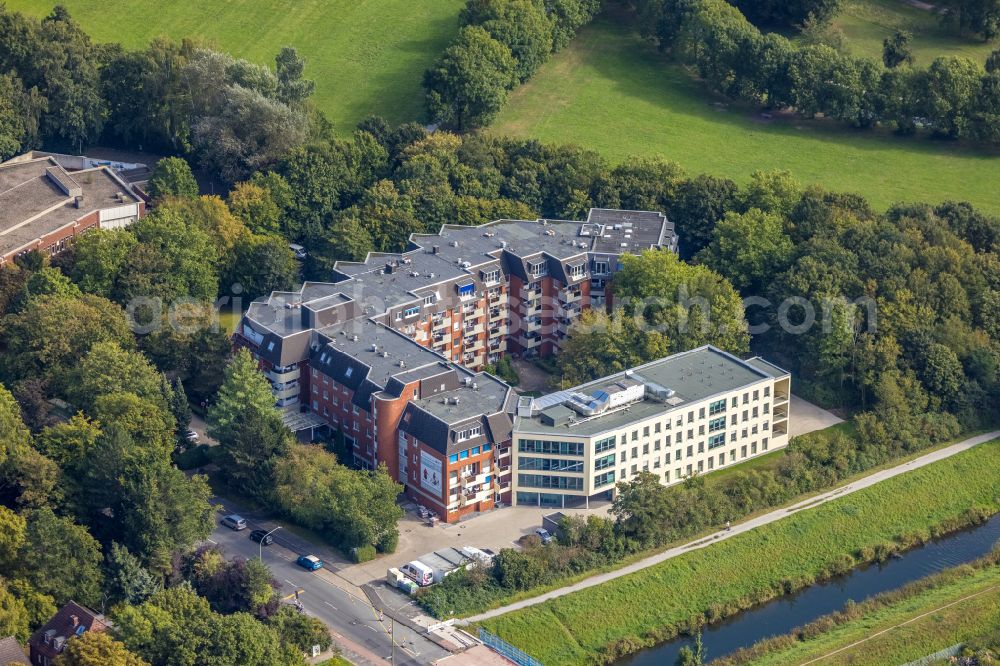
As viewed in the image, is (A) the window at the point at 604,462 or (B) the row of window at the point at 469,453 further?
Answer: (A) the window at the point at 604,462

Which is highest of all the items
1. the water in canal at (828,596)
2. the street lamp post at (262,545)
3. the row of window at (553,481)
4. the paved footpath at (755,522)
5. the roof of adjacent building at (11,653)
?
the roof of adjacent building at (11,653)

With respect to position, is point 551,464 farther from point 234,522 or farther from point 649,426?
point 234,522

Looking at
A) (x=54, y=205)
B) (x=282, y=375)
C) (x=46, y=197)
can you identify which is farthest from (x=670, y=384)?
(x=46, y=197)

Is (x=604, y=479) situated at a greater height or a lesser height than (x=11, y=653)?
lesser

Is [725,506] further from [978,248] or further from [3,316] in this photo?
[3,316]

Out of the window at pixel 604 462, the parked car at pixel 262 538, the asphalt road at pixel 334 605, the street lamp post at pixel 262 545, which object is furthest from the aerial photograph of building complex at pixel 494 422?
the parked car at pixel 262 538

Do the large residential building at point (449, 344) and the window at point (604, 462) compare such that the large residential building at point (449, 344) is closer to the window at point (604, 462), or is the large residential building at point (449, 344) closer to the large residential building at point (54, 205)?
the window at point (604, 462)
